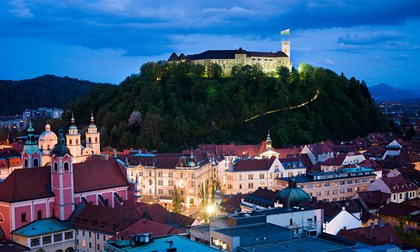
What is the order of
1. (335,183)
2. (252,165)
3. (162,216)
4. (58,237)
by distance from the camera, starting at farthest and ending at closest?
(252,165) → (335,183) → (58,237) → (162,216)

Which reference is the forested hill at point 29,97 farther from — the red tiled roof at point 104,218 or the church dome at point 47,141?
the red tiled roof at point 104,218

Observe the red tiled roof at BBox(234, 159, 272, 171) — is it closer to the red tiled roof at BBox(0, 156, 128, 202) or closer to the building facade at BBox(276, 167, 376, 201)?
the building facade at BBox(276, 167, 376, 201)

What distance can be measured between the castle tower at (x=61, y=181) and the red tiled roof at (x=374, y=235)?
2063 centimetres

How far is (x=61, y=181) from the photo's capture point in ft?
145

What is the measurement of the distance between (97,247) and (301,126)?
59122 mm

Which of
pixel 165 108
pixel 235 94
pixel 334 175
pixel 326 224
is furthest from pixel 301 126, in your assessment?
pixel 326 224

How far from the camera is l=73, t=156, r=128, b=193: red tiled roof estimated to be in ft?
A: 153

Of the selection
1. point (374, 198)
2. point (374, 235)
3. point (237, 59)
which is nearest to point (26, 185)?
point (374, 235)

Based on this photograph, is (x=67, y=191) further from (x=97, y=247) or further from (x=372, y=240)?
(x=372, y=240)

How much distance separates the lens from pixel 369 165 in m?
64.3

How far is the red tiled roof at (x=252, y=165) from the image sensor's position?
64.3 m

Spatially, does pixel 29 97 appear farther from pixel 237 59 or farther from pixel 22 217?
pixel 22 217

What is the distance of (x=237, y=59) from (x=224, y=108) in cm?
1496

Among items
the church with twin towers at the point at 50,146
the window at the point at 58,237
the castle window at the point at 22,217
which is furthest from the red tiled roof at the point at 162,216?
the church with twin towers at the point at 50,146
